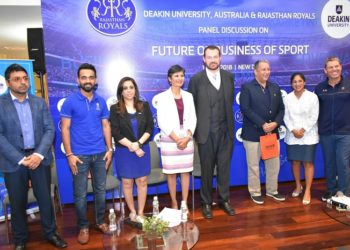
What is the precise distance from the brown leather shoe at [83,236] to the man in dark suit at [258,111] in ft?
6.40

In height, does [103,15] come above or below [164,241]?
above

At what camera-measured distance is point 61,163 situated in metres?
3.92

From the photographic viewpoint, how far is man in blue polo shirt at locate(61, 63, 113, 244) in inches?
112

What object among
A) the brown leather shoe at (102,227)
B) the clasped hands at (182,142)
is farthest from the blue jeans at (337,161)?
the brown leather shoe at (102,227)

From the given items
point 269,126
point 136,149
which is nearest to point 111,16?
point 136,149

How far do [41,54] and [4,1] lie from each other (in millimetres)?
1436

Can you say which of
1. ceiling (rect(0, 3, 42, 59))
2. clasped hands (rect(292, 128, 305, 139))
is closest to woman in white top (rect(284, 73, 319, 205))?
clasped hands (rect(292, 128, 305, 139))

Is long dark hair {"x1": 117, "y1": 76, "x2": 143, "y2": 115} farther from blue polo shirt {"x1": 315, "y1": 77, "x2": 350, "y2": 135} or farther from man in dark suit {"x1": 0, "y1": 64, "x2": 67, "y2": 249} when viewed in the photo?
blue polo shirt {"x1": 315, "y1": 77, "x2": 350, "y2": 135}

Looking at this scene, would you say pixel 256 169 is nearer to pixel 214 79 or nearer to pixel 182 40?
pixel 214 79

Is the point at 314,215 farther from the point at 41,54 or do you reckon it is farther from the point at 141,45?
the point at 41,54

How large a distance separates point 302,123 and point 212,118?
1.12m

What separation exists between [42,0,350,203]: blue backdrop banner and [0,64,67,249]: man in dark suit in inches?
42.4

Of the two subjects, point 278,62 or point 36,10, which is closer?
point 278,62

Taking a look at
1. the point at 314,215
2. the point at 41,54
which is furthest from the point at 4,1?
the point at 314,215
